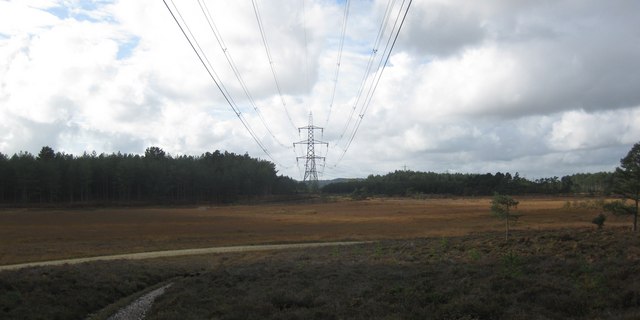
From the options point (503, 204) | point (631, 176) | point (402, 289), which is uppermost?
point (631, 176)

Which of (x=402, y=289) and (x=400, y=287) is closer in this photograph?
(x=402, y=289)

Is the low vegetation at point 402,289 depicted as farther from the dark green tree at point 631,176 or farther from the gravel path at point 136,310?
the dark green tree at point 631,176

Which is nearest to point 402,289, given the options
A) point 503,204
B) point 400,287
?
point 400,287

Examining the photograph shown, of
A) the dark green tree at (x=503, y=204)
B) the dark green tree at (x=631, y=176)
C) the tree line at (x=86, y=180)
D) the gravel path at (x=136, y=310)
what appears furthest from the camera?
the tree line at (x=86, y=180)

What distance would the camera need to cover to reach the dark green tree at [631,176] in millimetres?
26922

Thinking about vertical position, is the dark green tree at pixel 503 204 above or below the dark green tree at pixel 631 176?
below

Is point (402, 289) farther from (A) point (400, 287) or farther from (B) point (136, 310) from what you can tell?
(B) point (136, 310)

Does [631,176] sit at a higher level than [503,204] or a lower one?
higher

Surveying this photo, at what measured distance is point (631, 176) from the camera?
89.7 feet

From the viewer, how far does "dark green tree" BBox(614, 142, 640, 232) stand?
26.9m

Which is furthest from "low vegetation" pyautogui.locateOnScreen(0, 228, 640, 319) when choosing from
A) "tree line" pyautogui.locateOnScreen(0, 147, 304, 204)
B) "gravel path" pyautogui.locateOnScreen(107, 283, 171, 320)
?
"tree line" pyautogui.locateOnScreen(0, 147, 304, 204)

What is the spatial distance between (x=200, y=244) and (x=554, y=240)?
35260 millimetres

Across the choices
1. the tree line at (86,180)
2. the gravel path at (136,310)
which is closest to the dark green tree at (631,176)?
the gravel path at (136,310)

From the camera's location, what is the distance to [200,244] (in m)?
49.8
